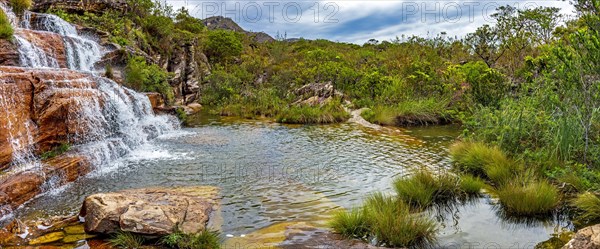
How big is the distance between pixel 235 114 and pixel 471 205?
633 inches

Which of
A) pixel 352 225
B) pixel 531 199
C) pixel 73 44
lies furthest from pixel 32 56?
pixel 531 199

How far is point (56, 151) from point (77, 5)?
46.5 feet

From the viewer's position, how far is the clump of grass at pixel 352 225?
4915 mm

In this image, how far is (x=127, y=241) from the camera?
4.56 m

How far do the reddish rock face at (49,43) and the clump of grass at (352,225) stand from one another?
11.9m

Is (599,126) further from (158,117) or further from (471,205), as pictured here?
(158,117)

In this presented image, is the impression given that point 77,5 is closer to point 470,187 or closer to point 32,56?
point 32,56

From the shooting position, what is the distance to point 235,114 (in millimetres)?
20781

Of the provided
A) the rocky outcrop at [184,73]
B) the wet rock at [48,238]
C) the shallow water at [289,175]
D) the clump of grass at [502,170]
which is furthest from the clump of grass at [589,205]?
the rocky outcrop at [184,73]

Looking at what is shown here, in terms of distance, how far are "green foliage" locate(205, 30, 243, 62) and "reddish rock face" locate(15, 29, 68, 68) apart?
23.8 m

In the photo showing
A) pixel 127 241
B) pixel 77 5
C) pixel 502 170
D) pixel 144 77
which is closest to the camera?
pixel 127 241

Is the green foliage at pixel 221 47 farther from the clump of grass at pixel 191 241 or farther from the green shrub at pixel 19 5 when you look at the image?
the clump of grass at pixel 191 241

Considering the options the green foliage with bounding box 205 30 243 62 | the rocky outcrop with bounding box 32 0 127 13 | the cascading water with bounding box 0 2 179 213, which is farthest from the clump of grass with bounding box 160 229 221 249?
the green foliage with bounding box 205 30 243 62

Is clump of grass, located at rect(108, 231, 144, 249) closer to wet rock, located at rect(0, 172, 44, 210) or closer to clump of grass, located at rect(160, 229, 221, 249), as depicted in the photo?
clump of grass, located at rect(160, 229, 221, 249)
